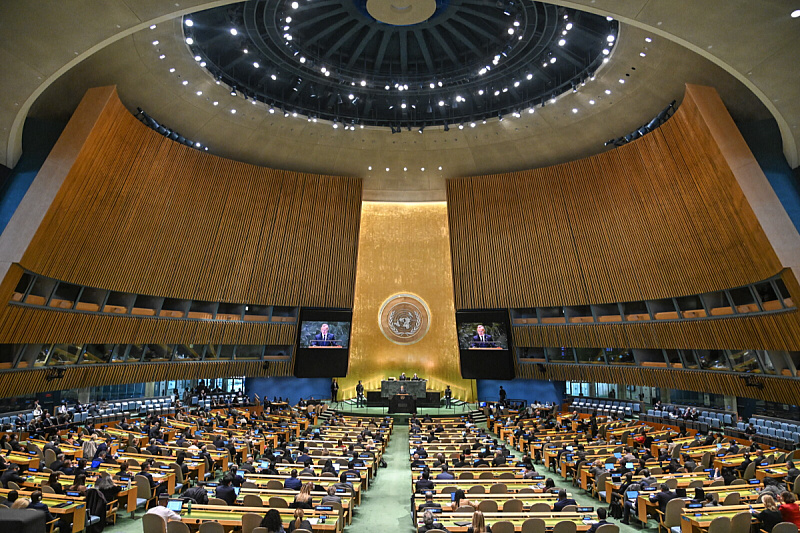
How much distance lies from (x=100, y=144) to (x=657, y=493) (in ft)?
55.5

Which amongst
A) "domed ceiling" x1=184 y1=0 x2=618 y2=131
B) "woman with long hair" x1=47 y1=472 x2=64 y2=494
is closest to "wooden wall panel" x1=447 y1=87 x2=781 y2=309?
"domed ceiling" x1=184 y1=0 x2=618 y2=131

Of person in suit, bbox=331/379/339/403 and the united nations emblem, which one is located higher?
the united nations emblem

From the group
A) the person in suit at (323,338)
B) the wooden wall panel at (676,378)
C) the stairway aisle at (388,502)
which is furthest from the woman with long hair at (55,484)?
the wooden wall panel at (676,378)

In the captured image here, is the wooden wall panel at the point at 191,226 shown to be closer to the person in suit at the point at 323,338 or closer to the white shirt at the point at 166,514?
the person in suit at the point at 323,338

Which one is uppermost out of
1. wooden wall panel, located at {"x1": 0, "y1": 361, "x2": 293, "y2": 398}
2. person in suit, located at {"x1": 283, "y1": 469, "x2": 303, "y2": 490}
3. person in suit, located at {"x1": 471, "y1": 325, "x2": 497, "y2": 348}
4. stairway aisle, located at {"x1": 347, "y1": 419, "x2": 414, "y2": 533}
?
person in suit, located at {"x1": 471, "y1": 325, "x2": 497, "y2": 348}

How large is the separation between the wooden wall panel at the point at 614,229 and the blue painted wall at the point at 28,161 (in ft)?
51.7

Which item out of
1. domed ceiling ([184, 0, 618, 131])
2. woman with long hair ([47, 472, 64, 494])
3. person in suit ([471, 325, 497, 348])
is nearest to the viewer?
woman with long hair ([47, 472, 64, 494])

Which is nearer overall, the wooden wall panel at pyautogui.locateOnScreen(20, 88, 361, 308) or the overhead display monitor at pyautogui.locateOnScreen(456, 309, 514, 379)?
the wooden wall panel at pyautogui.locateOnScreen(20, 88, 361, 308)

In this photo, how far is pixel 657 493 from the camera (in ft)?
29.4

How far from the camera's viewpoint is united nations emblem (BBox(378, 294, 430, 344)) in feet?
91.2

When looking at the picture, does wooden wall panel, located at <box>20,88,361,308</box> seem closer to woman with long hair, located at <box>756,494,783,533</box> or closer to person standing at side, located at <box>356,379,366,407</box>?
person standing at side, located at <box>356,379,366,407</box>

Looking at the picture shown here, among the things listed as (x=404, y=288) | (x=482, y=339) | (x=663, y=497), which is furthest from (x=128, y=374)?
(x=663, y=497)

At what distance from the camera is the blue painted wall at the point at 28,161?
14625 millimetres

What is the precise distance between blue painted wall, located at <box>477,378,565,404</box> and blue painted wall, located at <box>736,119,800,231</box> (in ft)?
45.6
